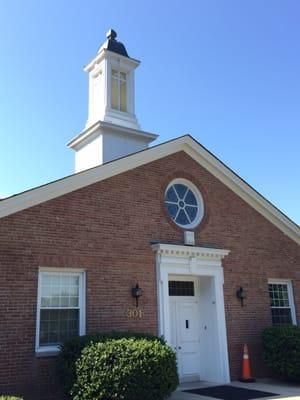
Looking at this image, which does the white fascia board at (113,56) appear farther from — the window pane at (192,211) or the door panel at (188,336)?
the door panel at (188,336)

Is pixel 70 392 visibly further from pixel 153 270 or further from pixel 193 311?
pixel 193 311

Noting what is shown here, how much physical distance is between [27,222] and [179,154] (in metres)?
5.64

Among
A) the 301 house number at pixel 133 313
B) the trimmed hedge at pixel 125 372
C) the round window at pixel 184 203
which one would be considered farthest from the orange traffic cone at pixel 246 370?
the trimmed hedge at pixel 125 372

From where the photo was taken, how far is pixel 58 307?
35.7ft

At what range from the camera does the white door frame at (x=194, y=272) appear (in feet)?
40.8

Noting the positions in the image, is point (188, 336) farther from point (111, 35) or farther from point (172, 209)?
point (111, 35)

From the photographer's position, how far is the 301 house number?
11789mm

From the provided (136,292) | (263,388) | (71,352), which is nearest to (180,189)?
(136,292)

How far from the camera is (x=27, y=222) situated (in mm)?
10812

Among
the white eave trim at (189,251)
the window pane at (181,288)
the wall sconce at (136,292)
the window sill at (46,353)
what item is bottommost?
the window sill at (46,353)

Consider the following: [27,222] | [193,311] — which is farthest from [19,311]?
[193,311]

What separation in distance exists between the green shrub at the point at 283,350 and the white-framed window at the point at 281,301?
1430mm

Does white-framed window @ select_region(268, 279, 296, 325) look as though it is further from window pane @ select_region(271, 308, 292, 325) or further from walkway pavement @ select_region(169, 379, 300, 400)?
walkway pavement @ select_region(169, 379, 300, 400)

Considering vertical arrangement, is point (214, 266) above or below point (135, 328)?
above
